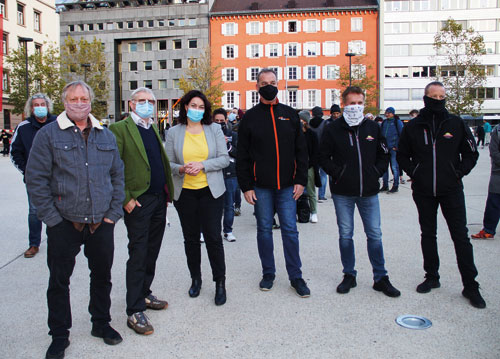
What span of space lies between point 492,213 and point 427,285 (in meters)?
2.80

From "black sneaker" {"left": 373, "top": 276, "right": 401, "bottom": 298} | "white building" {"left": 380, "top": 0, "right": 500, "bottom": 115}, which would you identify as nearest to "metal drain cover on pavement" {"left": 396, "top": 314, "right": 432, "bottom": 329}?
"black sneaker" {"left": 373, "top": 276, "right": 401, "bottom": 298}

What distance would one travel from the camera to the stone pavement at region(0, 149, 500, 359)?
11.2 feet

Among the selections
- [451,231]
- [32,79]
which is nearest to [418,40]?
[32,79]

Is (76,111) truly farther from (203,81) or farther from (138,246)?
(203,81)

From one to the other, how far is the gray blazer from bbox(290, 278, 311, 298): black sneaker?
3.92 ft

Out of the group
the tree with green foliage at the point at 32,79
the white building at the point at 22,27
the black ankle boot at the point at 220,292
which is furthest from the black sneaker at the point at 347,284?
the white building at the point at 22,27

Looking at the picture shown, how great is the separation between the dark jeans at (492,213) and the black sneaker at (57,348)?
596 centimetres

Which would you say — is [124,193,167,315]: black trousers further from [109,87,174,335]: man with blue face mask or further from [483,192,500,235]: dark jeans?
[483,192,500,235]: dark jeans

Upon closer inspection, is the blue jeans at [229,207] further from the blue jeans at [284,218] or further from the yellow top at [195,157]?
the yellow top at [195,157]

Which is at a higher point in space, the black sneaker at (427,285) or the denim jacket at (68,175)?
the denim jacket at (68,175)

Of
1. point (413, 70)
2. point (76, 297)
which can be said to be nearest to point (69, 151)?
point (76, 297)

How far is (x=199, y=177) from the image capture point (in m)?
4.49

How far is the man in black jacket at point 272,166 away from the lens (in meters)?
4.61

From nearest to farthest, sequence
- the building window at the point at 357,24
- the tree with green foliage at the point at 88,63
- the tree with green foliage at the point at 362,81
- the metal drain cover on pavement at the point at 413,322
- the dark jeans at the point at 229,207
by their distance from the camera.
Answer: the metal drain cover on pavement at the point at 413,322
the dark jeans at the point at 229,207
the tree with green foliage at the point at 88,63
the tree with green foliage at the point at 362,81
the building window at the point at 357,24
